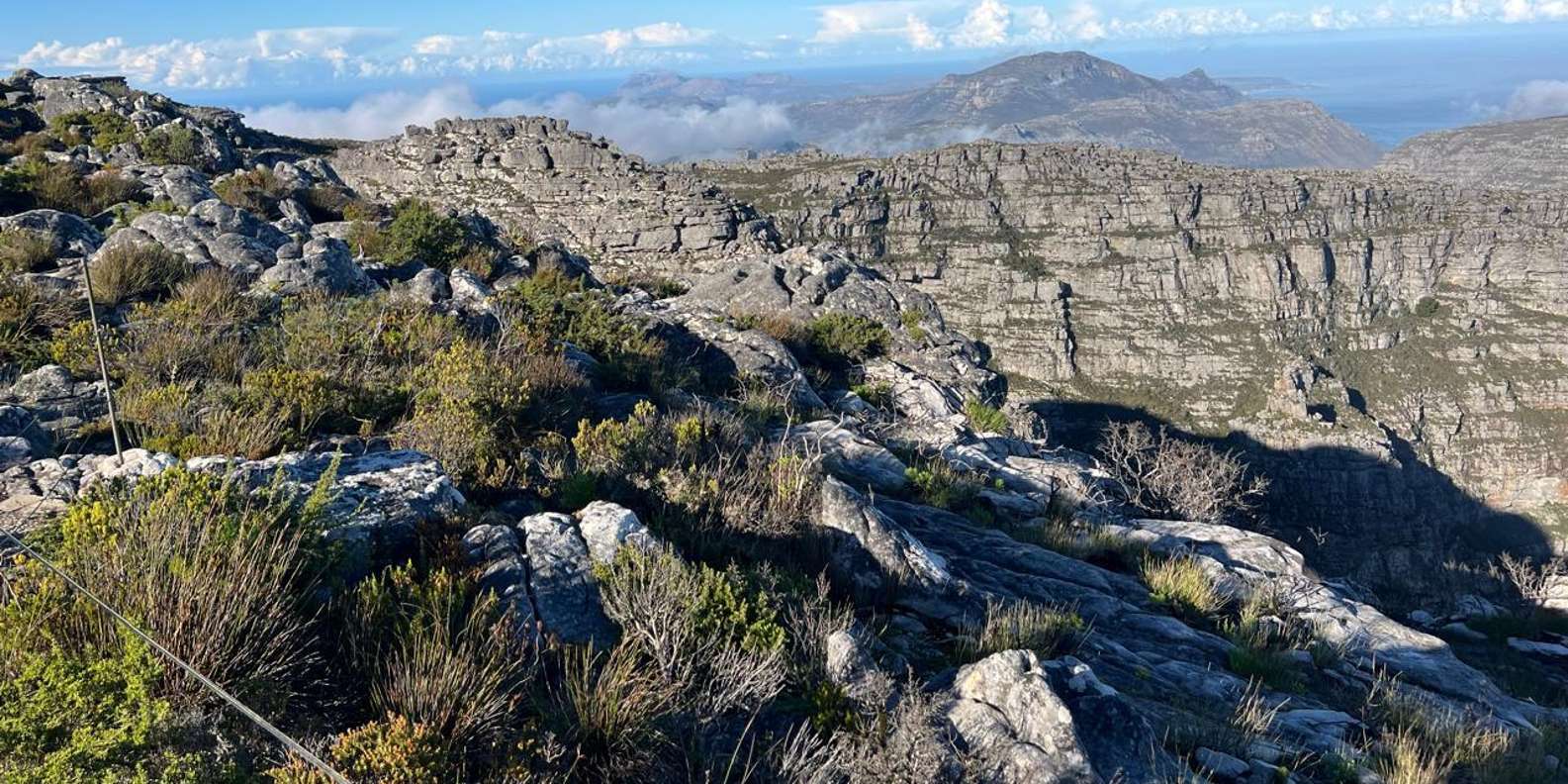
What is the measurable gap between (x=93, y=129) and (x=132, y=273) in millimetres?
20997

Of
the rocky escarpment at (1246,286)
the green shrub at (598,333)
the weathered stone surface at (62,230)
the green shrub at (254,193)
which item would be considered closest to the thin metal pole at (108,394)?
the green shrub at (598,333)

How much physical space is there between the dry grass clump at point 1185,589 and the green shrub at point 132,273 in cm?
1136

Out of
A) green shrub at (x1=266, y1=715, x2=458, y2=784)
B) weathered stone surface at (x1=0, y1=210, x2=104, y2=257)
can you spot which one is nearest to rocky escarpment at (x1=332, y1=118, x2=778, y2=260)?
weathered stone surface at (x1=0, y1=210, x2=104, y2=257)

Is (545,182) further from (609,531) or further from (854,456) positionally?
(609,531)

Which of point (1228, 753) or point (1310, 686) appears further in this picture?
point (1310, 686)

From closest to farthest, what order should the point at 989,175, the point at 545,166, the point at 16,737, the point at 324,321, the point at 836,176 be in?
1. the point at 16,737
2. the point at 324,321
3. the point at 545,166
4. the point at 836,176
5. the point at 989,175

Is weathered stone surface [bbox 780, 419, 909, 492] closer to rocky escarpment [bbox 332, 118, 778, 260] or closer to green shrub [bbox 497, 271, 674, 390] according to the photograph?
green shrub [bbox 497, 271, 674, 390]

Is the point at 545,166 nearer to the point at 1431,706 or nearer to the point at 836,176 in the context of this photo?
the point at 1431,706

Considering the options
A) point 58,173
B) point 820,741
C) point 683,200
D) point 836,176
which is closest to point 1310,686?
point 820,741

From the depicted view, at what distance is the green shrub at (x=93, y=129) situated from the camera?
22203 mm

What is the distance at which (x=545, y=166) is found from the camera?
37.6 m

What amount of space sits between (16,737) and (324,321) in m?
6.50

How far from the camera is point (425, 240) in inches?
593

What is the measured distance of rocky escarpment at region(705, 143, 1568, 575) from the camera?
78.8m
